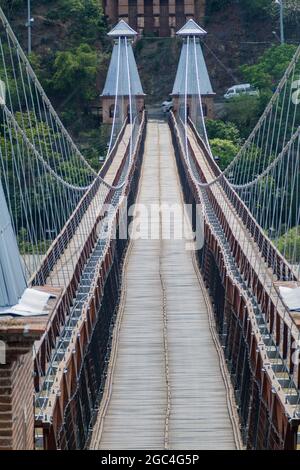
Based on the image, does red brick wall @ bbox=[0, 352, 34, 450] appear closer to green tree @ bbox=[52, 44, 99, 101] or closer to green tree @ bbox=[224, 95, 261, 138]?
green tree @ bbox=[224, 95, 261, 138]

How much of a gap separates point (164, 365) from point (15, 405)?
1269 cm

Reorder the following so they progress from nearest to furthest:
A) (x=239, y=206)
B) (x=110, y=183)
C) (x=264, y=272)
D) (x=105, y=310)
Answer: (x=264, y=272) < (x=105, y=310) < (x=239, y=206) < (x=110, y=183)

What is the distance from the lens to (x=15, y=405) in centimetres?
1201

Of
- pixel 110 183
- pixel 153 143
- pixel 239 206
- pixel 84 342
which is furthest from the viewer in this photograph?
pixel 153 143

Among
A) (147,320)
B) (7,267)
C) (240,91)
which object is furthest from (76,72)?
(7,267)

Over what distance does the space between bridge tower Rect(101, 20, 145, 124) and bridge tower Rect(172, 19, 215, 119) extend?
1.92m

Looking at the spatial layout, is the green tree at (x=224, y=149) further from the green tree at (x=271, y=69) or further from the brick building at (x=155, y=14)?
the brick building at (x=155, y=14)

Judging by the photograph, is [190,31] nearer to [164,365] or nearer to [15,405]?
[164,365]

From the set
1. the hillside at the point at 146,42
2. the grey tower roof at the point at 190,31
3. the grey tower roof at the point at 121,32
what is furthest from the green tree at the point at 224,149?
the hillside at the point at 146,42

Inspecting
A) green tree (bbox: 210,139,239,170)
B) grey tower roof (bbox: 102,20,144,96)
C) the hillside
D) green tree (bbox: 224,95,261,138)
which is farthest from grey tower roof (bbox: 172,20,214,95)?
green tree (bbox: 210,139,239,170)

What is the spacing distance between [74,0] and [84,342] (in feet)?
177
